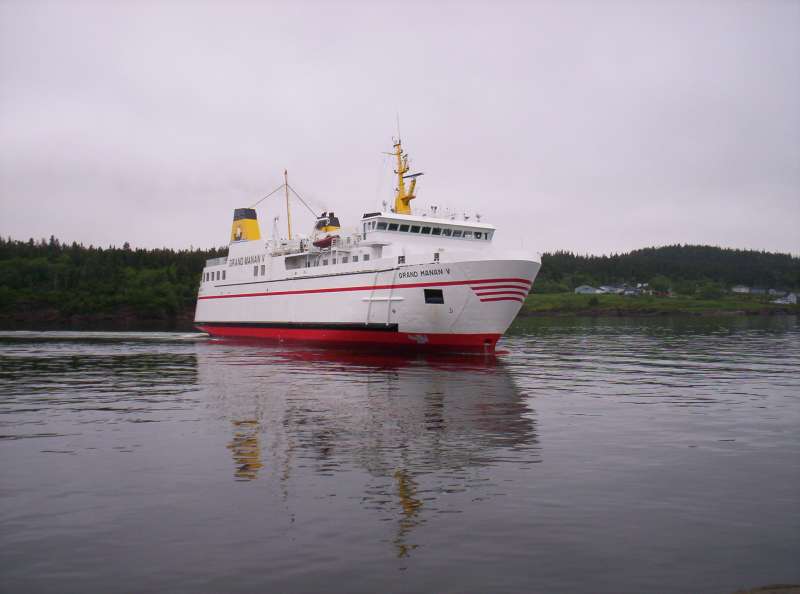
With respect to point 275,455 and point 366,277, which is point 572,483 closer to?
point 275,455

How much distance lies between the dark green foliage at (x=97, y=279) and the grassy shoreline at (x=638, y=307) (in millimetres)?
68614

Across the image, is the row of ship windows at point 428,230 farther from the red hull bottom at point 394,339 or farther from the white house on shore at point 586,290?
the white house on shore at point 586,290

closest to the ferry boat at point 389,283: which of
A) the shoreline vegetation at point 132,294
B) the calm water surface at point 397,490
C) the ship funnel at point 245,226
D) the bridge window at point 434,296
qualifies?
the bridge window at point 434,296

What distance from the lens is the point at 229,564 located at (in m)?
6.56

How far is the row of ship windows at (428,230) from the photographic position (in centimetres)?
3675

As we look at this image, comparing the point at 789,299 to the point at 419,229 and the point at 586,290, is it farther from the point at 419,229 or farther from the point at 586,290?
the point at 419,229

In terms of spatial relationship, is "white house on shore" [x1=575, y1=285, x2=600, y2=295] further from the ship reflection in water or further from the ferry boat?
the ship reflection in water

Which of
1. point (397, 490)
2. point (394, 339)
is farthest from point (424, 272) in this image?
point (397, 490)

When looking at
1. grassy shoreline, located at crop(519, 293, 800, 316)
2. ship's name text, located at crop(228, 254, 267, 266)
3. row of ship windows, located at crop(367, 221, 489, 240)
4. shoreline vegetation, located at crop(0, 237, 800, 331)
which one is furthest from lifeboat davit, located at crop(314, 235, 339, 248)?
grassy shoreline, located at crop(519, 293, 800, 316)

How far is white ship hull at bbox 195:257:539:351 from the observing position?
30969mm

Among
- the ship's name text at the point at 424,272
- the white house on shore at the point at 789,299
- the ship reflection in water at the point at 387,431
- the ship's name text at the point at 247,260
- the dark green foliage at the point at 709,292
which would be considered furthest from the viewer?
the white house on shore at the point at 789,299

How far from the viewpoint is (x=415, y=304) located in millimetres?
32562

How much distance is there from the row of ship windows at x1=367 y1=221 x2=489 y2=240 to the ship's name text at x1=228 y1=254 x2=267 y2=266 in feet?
43.2

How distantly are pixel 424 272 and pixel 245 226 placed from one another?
987 inches
